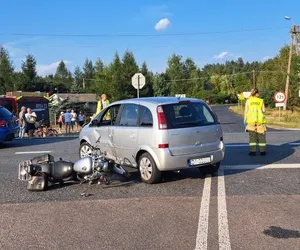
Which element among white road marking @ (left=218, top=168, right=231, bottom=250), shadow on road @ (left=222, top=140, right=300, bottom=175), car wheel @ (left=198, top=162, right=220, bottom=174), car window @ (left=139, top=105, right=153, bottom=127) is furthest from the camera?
shadow on road @ (left=222, top=140, right=300, bottom=175)

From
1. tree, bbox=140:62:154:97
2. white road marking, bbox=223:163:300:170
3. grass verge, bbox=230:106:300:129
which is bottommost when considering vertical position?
grass verge, bbox=230:106:300:129

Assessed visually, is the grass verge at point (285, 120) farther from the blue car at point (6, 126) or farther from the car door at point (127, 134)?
the car door at point (127, 134)

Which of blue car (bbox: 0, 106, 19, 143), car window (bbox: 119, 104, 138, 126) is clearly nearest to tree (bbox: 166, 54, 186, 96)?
blue car (bbox: 0, 106, 19, 143)

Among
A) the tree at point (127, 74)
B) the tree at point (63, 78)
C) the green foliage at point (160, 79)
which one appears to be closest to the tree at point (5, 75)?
the green foliage at point (160, 79)

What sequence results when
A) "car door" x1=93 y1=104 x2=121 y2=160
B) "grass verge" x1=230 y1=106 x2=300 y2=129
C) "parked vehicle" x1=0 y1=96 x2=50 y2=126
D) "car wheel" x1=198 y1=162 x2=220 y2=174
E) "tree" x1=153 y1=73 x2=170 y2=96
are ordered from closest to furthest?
"car wheel" x1=198 y1=162 x2=220 y2=174
"car door" x1=93 y1=104 x2=121 y2=160
"grass verge" x1=230 y1=106 x2=300 y2=129
"parked vehicle" x1=0 y1=96 x2=50 y2=126
"tree" x1=153 y1=73 x2=170 y2=96

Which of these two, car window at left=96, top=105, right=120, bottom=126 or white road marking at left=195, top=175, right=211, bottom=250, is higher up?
car window at left=96, top=105, right=120, bottom=126

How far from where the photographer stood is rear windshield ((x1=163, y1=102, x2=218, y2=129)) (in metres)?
7.60

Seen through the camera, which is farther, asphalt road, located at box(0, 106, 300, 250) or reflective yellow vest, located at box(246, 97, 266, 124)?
reflective yellow vest, located at box(246, 97, 266, 124)

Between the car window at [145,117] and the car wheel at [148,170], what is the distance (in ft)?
1.81

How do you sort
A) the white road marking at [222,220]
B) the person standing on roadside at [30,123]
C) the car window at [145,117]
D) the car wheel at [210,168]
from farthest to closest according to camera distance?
1. the person standing on roadside at [30,123]
2. the car wheel at [210,168]
3. the car window at [145,117]
4. the white road marking at [222,220]

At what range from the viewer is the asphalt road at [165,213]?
4824mm

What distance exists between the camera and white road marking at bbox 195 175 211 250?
4691mm

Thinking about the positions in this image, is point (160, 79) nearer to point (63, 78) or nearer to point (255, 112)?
point (63, 78)

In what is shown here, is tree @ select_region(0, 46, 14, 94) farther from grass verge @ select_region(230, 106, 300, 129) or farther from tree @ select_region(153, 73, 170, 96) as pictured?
grass verge @ select_region(230, 106, 300, 129)
